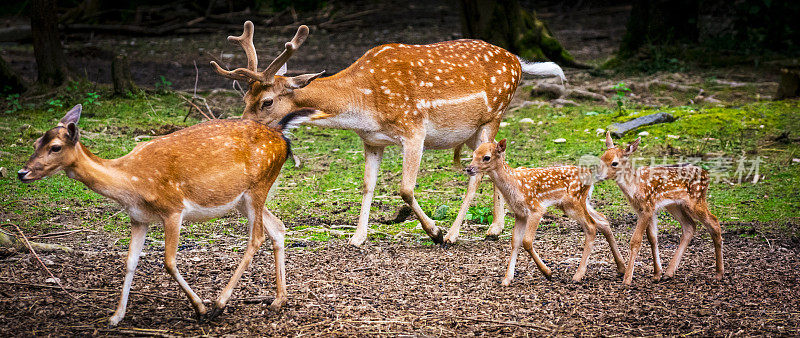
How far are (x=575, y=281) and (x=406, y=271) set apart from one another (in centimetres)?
122

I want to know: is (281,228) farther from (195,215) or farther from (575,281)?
(575,281)

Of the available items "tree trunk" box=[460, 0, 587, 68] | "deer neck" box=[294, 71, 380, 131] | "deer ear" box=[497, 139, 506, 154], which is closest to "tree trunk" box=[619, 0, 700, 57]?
→ "tree trunk" box=[460, 0, 587, 68]

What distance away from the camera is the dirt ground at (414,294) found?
4.67 meters

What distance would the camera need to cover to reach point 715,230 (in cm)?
557

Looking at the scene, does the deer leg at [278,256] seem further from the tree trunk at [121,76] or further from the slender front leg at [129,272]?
the tree trunk at [121,76]

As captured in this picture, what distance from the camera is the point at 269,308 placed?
4.96 meters

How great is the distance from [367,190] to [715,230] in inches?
113

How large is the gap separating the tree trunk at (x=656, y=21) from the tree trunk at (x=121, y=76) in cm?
832

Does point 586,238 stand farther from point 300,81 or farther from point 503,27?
point 503,27

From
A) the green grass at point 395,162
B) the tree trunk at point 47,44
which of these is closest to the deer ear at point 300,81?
the green grass at point 395,162

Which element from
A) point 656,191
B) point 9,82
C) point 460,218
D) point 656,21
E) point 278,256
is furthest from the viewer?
point 656,21

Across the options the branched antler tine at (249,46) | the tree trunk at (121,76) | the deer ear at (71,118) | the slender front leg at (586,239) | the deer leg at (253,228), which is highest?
the deer ear at (71,118)

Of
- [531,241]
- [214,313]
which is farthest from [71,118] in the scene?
[531,241]

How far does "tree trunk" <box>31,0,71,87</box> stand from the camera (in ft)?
36.5
